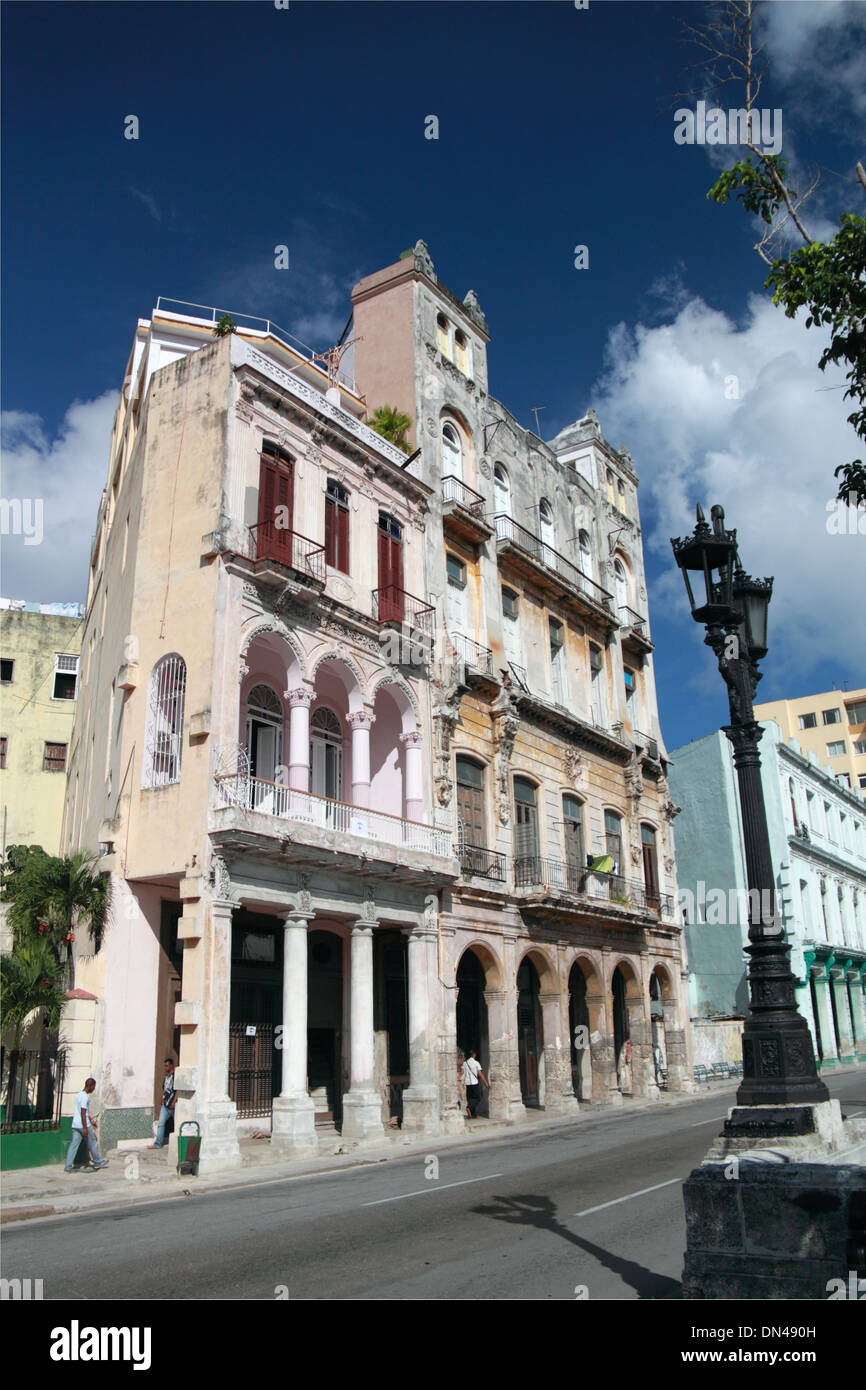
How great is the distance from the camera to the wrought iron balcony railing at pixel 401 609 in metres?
23.2

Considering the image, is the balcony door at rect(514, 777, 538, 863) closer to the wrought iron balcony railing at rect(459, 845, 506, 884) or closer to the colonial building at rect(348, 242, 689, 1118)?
the colonial building at rect(348, 242, 689, 1118)

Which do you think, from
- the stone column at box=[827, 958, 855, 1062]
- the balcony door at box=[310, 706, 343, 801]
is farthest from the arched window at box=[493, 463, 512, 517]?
the stone column at box=[827, 958, 855, 1062]

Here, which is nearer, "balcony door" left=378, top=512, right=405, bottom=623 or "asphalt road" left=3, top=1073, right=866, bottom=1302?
"asphalt road" left=3, top=1073, right=866, bottom=1302

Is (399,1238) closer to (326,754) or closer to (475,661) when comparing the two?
(326,754)

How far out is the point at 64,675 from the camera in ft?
114

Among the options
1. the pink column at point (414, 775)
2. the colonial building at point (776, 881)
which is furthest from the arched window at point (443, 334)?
the colonial building at point (776, 881)

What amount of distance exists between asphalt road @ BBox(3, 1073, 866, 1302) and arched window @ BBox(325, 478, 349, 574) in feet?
40.0

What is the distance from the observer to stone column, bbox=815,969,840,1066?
147 ft

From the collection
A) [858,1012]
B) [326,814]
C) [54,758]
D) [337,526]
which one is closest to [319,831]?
[326,814]

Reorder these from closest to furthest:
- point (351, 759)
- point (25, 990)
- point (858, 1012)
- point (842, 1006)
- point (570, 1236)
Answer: point (570, 1236)
point (25, 990)
point (351, 759)
point (842, 1006)
point (858, 1012)

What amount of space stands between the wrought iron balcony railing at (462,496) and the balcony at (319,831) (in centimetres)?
884

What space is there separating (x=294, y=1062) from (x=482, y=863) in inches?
321

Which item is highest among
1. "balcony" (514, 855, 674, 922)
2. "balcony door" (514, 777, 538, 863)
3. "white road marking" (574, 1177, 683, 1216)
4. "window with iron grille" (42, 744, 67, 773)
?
"window with iron grille" (42, 744, 67, 773)
